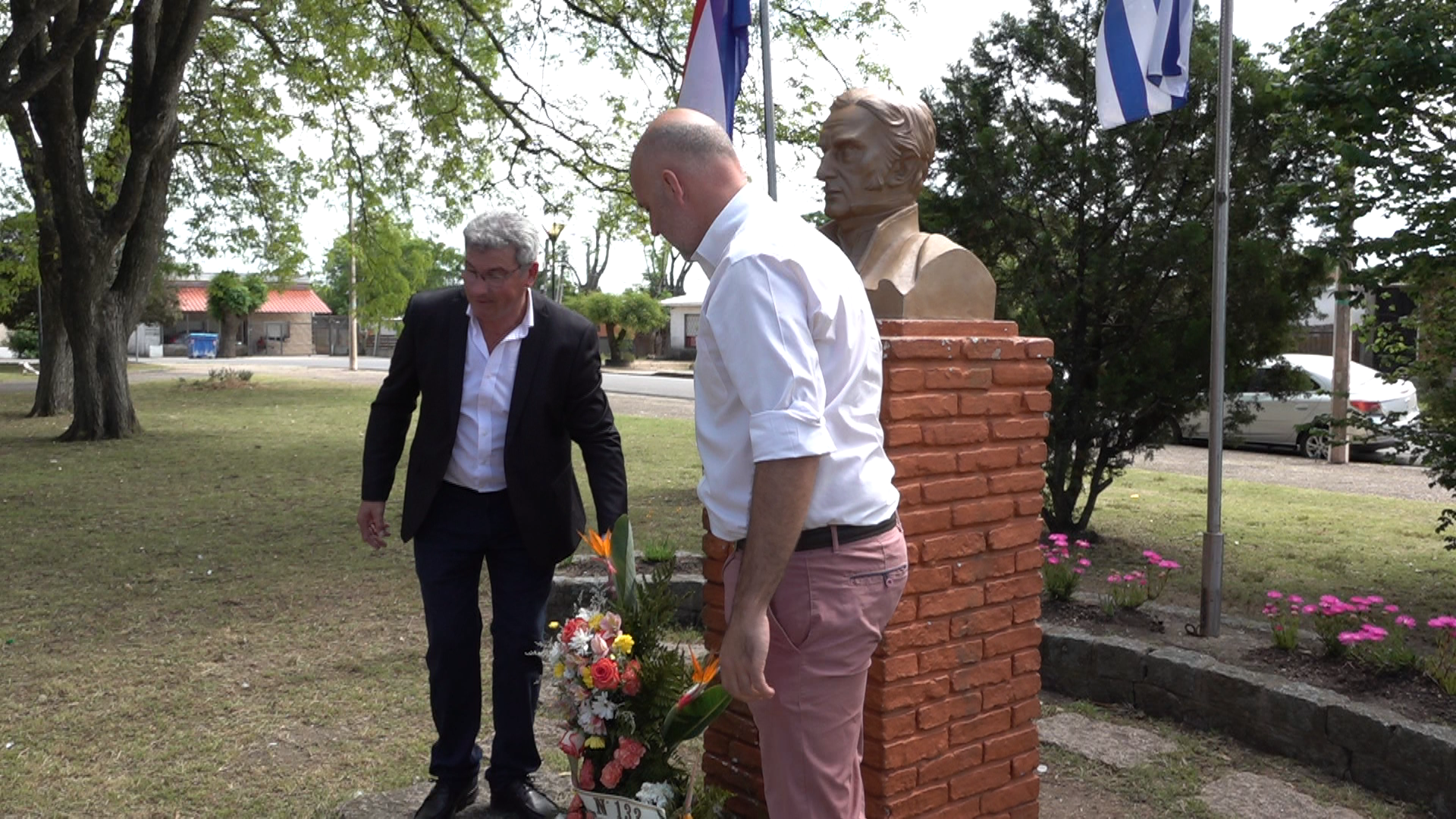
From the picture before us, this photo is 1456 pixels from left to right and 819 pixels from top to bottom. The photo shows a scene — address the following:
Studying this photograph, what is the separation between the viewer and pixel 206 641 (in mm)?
5781

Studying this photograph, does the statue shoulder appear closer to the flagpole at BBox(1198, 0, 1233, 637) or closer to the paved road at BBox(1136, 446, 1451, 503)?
the flagpole at BBox(1198, 0, 1233, 637)

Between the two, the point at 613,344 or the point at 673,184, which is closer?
the point at 673,184

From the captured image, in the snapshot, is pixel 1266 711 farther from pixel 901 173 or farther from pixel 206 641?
pixel 206 641

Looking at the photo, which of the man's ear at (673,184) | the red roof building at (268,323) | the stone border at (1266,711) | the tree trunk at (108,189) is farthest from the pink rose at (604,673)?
the red roof building at (268,323)

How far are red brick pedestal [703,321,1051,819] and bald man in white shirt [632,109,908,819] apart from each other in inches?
36.1

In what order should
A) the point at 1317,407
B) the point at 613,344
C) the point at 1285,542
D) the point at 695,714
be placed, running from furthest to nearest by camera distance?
the point at 613,344
the point at 1317,407
the point at 1285,542
the point at 695,714

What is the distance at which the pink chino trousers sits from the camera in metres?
2.23

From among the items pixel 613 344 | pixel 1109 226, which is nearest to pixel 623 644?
pixel 1109 226

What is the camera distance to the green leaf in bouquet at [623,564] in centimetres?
307

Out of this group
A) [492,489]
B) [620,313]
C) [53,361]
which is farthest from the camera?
[620,313]

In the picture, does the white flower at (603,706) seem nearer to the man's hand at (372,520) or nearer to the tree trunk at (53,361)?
the man's hand at (372,520)

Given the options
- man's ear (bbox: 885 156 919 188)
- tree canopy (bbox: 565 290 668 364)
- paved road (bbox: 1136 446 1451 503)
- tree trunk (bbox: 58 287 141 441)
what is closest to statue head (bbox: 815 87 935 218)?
man's ear (bbox: 885 156 919 188)

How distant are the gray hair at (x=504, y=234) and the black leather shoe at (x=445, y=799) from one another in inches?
64.3

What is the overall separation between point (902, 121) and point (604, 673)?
1900 millimetres
